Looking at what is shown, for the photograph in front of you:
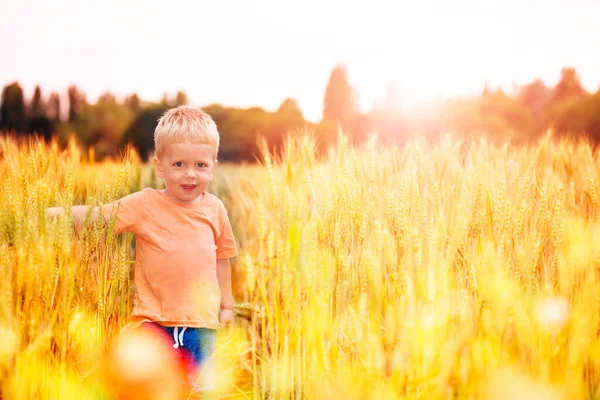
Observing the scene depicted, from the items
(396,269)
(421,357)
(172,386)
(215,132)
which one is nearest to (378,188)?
(396,269)

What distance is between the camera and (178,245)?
6.26 ft

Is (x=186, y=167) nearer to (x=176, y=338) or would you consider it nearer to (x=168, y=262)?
(x=168, y=262)

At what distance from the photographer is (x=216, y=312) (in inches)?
77.7

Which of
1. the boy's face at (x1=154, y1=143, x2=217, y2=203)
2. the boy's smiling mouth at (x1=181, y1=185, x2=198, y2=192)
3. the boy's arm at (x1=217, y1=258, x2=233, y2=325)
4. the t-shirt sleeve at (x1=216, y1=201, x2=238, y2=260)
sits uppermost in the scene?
the boy's face at (x1=154, y1=143, x2=217, y2=203)

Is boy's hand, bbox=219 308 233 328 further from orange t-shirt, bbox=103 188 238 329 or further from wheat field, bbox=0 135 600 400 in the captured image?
wheat field, bbox=0 135 600 400

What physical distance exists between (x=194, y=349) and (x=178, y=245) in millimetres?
365

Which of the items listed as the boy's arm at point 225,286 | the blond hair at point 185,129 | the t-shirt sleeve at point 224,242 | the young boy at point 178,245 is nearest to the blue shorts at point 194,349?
the young boy at point 178,245

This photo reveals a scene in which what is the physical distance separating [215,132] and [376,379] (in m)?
0.99

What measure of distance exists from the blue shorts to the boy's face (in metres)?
0.46

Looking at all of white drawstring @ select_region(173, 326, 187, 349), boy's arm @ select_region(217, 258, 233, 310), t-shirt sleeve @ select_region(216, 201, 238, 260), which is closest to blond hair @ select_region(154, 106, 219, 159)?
t-shirt sleeve @ select_region(216, 201, 238, 260)

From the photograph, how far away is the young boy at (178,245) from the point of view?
1884 mm

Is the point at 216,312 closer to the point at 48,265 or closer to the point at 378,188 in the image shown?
the point at 48,265

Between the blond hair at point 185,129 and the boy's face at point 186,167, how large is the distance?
0.02 metres

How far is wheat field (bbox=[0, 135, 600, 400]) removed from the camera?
61.5 inches
